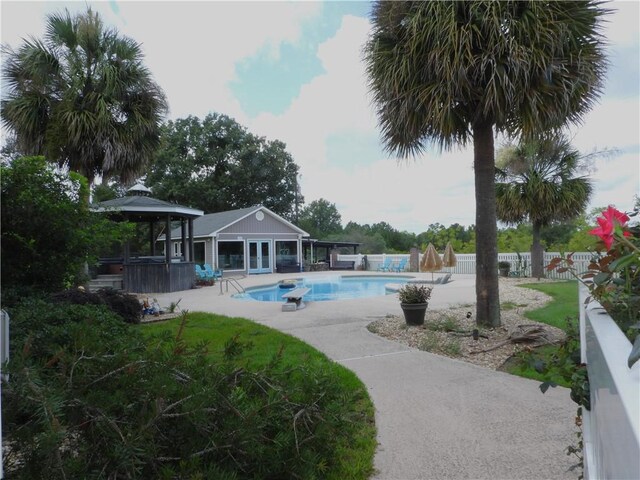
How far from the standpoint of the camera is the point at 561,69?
6.41 metres

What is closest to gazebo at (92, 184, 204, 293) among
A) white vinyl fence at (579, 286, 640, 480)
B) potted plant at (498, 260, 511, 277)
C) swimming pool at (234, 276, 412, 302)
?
swimming pool at (234, 276, 412, 302)

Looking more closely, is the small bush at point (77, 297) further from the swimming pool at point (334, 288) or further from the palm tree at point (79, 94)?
the swimming pool at point (334, 288)

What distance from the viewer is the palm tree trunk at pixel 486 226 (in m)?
7.16

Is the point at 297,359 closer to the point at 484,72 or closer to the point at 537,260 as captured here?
the point at 484,72

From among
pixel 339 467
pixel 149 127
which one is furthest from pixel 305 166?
pixel 339 467

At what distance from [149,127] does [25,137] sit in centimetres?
306

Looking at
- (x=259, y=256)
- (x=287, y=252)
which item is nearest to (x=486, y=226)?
(x=259, y=256)

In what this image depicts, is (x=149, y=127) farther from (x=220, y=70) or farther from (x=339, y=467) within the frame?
(x=339, y=467)

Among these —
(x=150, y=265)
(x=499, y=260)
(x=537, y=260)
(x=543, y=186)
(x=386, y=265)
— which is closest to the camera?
(x=150, y=265)

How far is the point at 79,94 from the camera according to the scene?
11.3m

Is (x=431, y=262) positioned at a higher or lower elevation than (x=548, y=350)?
higher

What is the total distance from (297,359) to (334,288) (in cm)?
1444

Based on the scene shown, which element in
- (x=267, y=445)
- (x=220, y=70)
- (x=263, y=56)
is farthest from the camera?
(x=220, y=70)

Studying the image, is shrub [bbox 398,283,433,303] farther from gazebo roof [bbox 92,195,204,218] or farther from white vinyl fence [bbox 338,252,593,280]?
gazebo roof [bbox 92,195,204,218]
